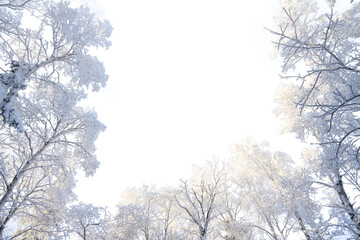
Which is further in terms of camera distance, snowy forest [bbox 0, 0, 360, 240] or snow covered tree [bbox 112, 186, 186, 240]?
snow covered tree [bbox 112, 186, 186, 240]

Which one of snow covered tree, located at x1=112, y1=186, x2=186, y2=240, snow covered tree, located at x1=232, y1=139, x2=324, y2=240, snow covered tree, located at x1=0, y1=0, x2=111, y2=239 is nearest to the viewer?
snow covered tree, located at x1=0, y1=0, x2=111, y2=239

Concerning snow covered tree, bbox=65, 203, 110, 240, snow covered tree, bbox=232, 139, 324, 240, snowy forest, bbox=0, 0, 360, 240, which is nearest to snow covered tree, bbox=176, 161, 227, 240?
snowy forest, bbox=0, 0, 360, 240

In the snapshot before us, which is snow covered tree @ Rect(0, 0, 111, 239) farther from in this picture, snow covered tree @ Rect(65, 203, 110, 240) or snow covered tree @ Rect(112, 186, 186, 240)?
snow covered tree @ Rect(112, 186, 186, 240)

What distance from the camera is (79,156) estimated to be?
672 cm

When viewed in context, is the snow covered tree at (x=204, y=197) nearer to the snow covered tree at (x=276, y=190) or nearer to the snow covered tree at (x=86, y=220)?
the snow covered tree at (x=276, y=190)

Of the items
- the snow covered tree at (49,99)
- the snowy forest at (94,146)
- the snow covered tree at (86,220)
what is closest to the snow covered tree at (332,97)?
the snowy forest at (94,146)

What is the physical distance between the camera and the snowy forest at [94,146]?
4.90 metres

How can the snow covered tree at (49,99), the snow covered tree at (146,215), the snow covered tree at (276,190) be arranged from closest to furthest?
the snow covered tree at (49,99) < the snow covered tree at (276,190) < the snow covered tree at (146,215)

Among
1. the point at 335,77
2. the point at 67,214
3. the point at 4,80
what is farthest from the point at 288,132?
the point at 67,214

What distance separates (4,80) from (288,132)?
34.7 ft

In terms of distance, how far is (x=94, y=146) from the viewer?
729 centimetres

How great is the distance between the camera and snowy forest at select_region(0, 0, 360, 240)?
490cm

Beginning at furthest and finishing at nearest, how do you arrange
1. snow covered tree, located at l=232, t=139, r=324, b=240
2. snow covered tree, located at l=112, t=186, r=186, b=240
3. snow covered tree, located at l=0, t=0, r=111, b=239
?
snow covered tree, located at l=112, t=186, r=186, b=240 → snow covered tree, located at l=232, t=139, r=324, b=240 → snow covered tree, located at l=0, t=0, r=111, b=239

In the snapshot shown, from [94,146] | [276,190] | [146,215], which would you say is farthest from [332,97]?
[146,215]
